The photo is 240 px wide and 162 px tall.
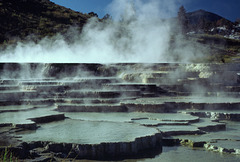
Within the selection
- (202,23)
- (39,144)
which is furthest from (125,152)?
(202,23)

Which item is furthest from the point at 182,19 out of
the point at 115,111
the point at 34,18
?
the point at 115,111

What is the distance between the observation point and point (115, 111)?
27.4 feet

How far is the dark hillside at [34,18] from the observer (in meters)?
26.2

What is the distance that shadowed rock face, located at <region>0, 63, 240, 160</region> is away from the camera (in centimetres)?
496

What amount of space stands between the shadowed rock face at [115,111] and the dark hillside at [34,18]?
1350 centimetres

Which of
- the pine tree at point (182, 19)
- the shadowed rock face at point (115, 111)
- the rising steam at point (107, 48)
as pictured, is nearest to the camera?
the shadowed rock face at point (115, 111)

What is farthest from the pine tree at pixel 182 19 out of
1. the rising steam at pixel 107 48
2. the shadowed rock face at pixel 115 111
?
the shadowed rock face at pixel 115 111

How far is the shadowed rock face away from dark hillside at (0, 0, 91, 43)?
44.3ft

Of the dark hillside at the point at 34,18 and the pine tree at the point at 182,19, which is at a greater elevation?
the pine tree at the point at 182,19

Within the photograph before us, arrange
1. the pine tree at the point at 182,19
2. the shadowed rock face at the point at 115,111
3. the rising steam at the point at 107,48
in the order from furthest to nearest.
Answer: the pine tree at the point at 182,19
the rising steam at the point at 107,48
the shadowed rock face at the point at 115,111

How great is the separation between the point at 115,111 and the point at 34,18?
23145 millimetres

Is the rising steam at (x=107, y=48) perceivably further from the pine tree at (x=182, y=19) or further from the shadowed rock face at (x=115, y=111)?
the pine tree at (x=182, y=19)

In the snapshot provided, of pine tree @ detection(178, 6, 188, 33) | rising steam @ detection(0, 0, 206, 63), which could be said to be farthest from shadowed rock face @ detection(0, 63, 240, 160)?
pine tree @ detection(178, 6, 188, 33)

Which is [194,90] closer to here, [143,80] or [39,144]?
[143,80]
